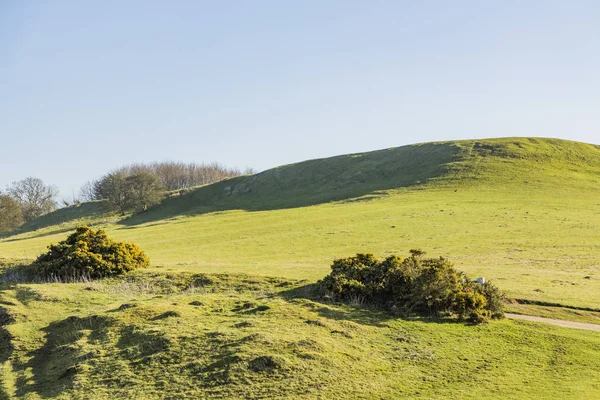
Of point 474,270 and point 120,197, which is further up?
point 120,197

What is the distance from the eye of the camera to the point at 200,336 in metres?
15.0

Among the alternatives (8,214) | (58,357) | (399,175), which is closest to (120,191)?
(8,214)

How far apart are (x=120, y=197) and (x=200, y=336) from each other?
8855 cm

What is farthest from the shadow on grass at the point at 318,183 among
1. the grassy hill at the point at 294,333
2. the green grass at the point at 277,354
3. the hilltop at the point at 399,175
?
the green grass at the point at 277,354

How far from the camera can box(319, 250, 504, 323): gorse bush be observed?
17672 mm

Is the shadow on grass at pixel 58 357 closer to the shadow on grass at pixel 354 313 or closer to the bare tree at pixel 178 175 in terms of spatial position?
the shadow on grass at pixel 354 313

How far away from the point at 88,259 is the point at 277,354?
14.7 metres

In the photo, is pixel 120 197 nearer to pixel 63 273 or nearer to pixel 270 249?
pixel 270 249

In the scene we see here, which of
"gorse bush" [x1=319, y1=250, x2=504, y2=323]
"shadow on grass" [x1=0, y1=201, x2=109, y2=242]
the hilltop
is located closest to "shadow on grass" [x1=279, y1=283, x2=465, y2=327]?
"gorse bush" [x1=319, y1=250, x2=504, y2=323]

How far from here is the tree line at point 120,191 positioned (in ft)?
309

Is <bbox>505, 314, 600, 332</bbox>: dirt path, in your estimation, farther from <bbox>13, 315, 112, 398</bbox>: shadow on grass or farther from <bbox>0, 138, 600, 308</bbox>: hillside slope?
<bbox>13, 315, 112, 398</bbox>: shadow on grass

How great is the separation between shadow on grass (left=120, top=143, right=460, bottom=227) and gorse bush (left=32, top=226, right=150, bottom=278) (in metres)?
50.2

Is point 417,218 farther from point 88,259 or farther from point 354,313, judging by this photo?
point 354,313

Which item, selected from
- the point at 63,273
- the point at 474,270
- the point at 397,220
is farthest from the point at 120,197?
the point at 474,270
